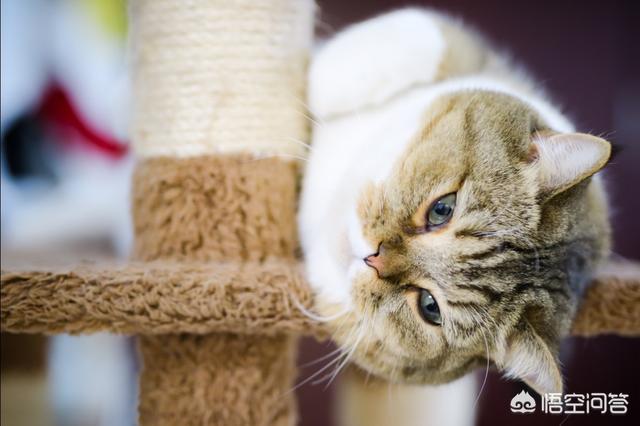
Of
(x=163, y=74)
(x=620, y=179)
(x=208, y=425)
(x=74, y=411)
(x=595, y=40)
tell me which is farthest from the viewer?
(x=595, y=40)

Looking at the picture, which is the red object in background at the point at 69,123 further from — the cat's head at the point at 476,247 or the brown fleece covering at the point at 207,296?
the cat's head at the point at 476,247

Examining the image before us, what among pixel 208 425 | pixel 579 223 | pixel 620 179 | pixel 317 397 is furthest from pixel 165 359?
pixel 620 179

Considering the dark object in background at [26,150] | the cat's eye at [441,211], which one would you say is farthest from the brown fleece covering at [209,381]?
the dark object in background at [26,150]

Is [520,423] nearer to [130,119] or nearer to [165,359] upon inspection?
[165,359]

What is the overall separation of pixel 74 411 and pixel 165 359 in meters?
0.33

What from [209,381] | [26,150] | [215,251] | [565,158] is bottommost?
[209,381]

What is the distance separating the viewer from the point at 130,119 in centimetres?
108

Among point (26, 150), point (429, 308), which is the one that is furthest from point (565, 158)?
point (26, 150)

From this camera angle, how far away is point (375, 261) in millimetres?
819

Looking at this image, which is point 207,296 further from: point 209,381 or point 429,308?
point 429,308

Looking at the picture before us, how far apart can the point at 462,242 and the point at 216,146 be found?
17.5 inches

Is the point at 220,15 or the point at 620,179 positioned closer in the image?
the point at 220,15

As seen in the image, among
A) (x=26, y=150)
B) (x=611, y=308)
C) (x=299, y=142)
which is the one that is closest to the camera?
(x=611, y=308)

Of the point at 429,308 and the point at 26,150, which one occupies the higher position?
the point at 26,150
